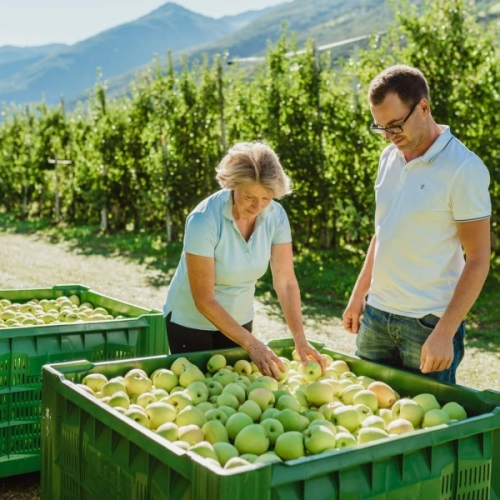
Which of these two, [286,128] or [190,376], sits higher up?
[286,128]

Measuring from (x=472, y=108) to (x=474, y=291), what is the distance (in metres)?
9.64

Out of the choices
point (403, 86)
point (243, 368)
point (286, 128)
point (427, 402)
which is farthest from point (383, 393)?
point (286, 128)

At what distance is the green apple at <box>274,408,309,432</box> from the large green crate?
1.63ft

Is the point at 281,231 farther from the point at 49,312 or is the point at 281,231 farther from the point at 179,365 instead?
the point at 49,312

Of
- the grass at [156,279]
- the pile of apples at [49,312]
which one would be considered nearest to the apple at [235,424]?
the pile of apples at [49,312]

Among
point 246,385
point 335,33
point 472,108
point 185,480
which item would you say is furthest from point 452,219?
point 335,33

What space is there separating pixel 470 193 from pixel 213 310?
1255 millimetres

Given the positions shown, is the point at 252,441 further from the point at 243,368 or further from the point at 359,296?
the point at 359,296

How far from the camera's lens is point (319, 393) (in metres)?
2.86

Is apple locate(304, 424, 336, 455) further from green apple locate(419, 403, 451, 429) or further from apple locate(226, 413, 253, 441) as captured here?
green apple locate(419, 403, 451, 429)

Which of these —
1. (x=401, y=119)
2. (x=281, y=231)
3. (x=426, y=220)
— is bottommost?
(x=281, y=231)

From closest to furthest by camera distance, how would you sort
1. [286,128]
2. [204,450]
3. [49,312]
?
[204,450] → [49,312] → [286,128]

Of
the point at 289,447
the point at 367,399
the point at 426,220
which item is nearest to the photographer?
the point at 289,447

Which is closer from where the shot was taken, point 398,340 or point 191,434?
point 191,434
